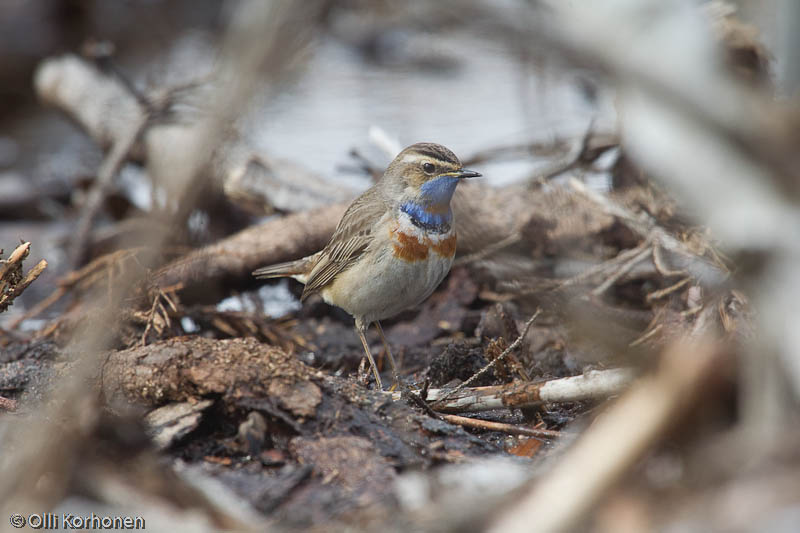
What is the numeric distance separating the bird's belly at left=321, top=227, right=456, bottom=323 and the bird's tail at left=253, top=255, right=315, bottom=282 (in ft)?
2.63

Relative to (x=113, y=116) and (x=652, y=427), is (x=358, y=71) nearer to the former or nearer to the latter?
(x=113, y=116)

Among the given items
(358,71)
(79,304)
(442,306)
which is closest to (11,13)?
(358,71)

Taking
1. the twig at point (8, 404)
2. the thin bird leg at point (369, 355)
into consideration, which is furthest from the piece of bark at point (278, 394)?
the thin bird leg at point (369, 355)

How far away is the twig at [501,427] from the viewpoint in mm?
3699

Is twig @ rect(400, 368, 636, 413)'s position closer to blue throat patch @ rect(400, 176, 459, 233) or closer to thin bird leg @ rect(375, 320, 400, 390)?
thin bird leg @ rect(375, 320, 400, 390)

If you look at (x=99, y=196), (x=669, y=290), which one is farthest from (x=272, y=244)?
(x=669, y=290)

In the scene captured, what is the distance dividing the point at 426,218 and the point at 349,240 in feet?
1.87

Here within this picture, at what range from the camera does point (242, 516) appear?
2635mm

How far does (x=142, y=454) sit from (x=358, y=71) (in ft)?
38.2

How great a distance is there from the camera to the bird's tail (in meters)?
A: 5.94

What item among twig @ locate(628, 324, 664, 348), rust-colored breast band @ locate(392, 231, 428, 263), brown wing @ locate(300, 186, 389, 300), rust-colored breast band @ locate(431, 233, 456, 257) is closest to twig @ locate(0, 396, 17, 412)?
brown wing @ locate(300, 186, 389, 300)

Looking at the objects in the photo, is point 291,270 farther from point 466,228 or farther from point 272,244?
point 466,228

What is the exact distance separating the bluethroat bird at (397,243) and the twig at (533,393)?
0.90m

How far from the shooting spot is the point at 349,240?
211 inches
